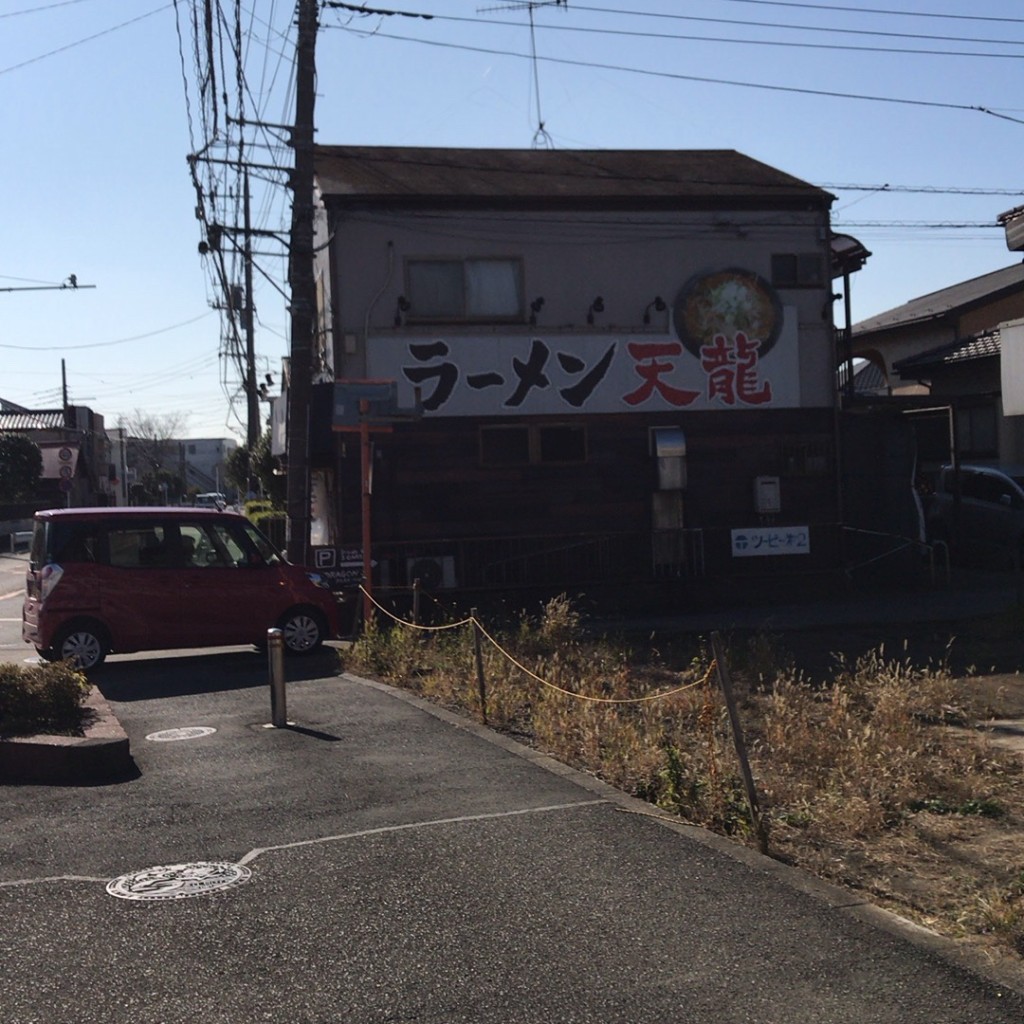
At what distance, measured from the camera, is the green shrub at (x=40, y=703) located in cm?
898

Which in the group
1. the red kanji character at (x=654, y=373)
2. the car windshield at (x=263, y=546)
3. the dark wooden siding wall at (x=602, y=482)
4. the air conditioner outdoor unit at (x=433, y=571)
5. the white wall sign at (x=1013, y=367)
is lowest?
the air conditioner outdoor unit at (x=433, y=571)

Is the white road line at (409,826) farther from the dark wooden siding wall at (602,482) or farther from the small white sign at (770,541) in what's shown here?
the small white sign at (770,541)

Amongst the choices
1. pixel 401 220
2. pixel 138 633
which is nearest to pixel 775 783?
pixel 138 633

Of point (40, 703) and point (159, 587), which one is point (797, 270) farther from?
point (40, 703)

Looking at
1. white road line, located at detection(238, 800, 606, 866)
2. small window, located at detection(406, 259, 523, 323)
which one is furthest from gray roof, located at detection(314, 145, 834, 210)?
white road line, located at detection(238, 800, 606, 866)

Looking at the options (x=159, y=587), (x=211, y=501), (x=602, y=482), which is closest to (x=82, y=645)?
(x=159, y=587)

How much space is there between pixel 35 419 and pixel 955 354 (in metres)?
61.7

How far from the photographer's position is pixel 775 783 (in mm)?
7379

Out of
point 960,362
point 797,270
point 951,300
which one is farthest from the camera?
point 951,300

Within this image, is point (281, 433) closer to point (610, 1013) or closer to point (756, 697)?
point (756, 697)

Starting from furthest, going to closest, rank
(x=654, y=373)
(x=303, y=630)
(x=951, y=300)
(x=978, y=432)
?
(x=951, y=300), (x=978, y=432), (x=654, y=373), (x=303, y=630)

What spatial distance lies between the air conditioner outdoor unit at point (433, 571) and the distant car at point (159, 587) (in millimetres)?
4429

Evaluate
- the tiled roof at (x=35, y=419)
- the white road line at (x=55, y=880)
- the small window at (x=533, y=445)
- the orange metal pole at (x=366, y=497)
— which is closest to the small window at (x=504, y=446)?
the small window at (x=533, y=445)

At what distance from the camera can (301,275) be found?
56.0 feet
